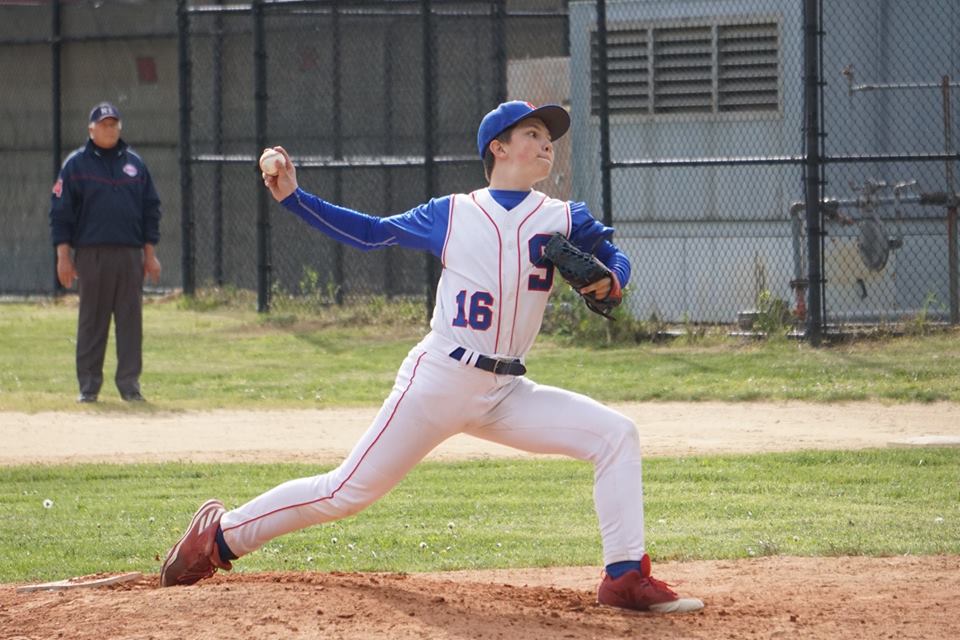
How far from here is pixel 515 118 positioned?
499 centimetres

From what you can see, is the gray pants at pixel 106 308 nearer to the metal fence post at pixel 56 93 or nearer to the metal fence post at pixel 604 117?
the metal fence post at pixel 604 117

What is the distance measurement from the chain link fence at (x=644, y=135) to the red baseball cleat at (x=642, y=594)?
8.72 meters

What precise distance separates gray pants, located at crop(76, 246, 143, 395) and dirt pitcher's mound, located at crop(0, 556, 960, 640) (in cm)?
564

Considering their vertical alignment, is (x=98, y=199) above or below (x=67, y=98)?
below

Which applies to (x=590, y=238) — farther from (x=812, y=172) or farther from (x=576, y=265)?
(x=812, y=172)

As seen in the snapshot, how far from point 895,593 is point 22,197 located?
1717 centimetres

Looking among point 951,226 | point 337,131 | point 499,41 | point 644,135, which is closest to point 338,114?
point 337,131

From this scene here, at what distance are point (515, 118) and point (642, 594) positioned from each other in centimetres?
167

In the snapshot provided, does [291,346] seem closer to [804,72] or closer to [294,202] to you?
[804,72]

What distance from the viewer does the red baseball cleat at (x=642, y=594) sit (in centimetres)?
484

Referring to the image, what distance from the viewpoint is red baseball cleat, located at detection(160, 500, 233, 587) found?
205 inches

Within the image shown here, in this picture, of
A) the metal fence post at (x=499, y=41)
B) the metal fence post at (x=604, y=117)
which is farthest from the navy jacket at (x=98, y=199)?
the metal fence post at (x=499, y=41)

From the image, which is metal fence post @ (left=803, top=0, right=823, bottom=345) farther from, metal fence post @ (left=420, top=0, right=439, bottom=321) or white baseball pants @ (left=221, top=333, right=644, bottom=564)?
white baseball pants @ (left=221, top=333, right=644, bottom=564)

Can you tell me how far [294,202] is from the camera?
17.0 ft
